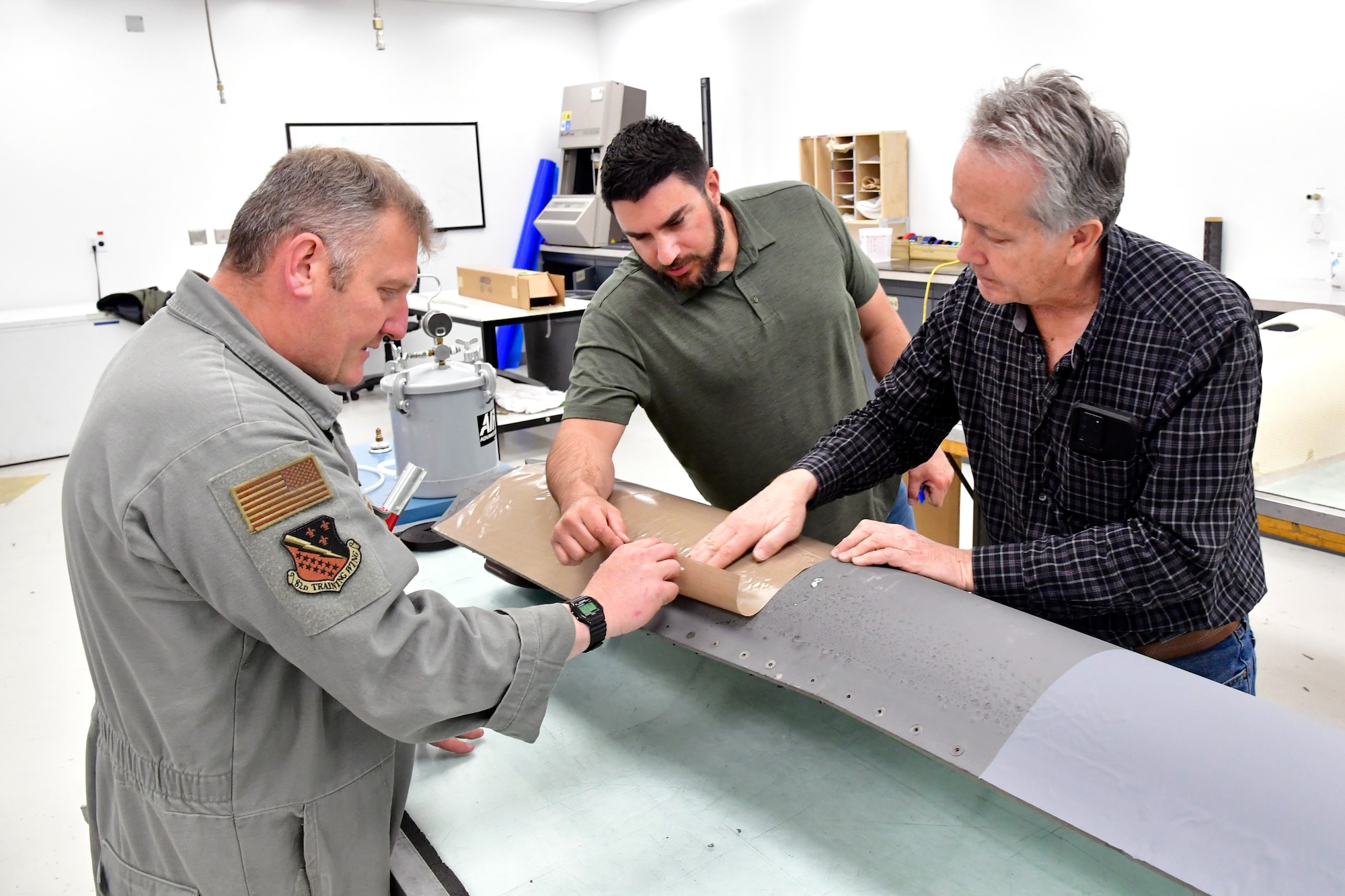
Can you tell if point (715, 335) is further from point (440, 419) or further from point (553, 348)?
point (553, 348)

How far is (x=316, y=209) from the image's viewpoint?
36.7 inches

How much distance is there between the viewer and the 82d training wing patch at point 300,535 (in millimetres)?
827

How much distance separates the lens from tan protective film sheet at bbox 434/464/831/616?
1318 mm

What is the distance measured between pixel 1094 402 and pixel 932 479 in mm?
731

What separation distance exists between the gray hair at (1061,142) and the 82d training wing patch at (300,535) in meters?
0.84

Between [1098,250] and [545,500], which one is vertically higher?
[1098,250]

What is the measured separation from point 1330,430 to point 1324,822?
1440 millimetres

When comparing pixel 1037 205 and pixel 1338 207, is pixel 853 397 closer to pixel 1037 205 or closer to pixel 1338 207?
pixel 1037 205

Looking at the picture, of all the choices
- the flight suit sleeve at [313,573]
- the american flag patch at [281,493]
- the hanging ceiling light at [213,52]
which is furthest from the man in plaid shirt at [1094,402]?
the hanging ceiling light at [213,52]

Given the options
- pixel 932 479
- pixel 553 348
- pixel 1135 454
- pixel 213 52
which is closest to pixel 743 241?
pixel 932 479

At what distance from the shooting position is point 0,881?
2.08 m

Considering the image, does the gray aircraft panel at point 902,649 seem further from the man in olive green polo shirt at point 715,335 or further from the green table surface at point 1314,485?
the green table surface at point 1314,485

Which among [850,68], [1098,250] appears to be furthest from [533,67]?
[1098,250]

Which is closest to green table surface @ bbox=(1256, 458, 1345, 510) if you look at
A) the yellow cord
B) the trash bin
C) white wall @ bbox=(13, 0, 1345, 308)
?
the yellow cord
